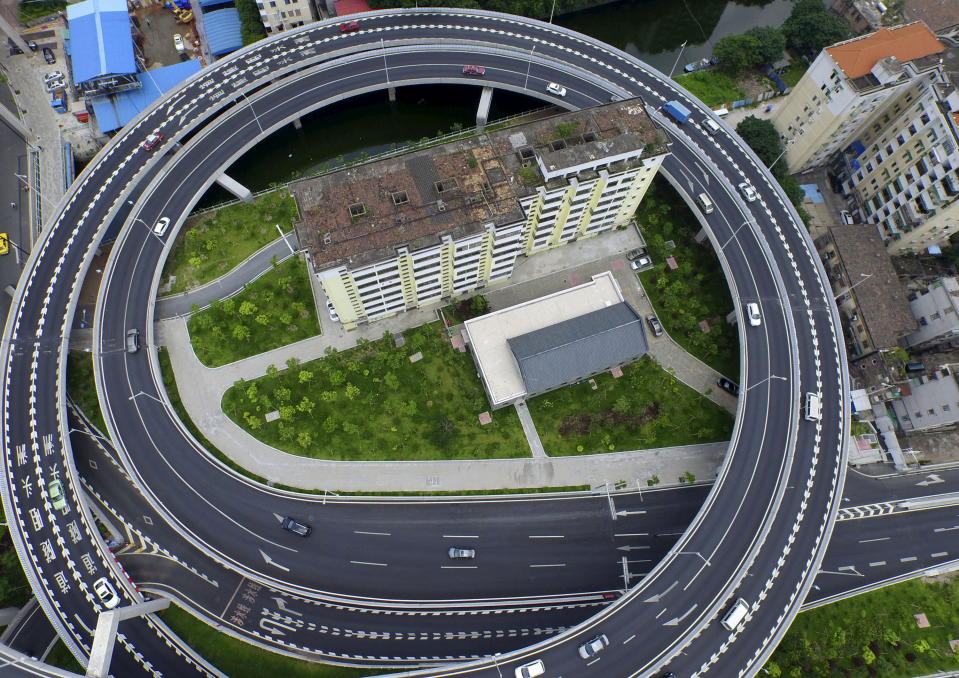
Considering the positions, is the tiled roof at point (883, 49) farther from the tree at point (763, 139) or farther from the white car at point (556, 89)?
the white car at point (556, 89)

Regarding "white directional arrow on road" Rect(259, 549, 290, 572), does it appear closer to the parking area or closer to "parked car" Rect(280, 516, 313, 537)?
"parked car" Rect(280, 516, 313, 537)

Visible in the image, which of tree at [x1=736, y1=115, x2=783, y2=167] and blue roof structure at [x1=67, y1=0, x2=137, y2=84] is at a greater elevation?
blue roof structure at [x1=67, y1=0, x2=137, y2=84]

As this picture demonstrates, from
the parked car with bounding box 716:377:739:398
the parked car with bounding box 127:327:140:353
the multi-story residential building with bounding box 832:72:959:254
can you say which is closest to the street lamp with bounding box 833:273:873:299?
the multi-story residential building with bounding box 832:72:959:254

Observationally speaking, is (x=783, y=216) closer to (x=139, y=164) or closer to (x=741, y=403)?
(x=741, y=403)

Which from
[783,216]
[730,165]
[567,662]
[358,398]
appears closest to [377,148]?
[358,398]

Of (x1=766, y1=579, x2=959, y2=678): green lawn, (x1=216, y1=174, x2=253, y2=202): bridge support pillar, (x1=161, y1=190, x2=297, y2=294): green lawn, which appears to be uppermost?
(x1=216, y1=174, x2=253, y2=202): bridge support pillar

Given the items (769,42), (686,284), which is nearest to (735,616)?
(686,284)
